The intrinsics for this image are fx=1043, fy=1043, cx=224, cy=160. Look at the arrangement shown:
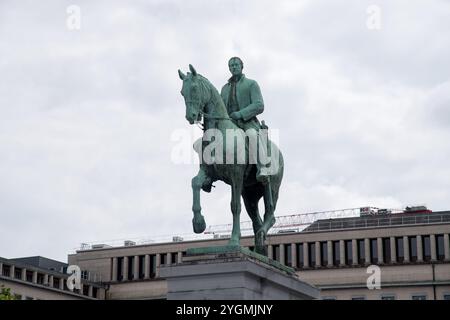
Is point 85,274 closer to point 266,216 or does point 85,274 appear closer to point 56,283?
point 56,283

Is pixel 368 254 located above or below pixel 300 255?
below

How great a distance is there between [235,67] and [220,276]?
259 inches

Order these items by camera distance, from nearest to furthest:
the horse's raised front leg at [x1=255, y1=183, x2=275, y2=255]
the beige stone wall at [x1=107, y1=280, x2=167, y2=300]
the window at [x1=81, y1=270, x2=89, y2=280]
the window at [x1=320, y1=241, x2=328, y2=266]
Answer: the horse's raised front leg at [x1=255, y1=183, x2=275, y2=255] < the window at [x1=320, y1=241, x2=328, y2=266] < the beige stone wall at [x1=107, y1=280, x2=167, y2=300] < the window at [x1=81, y1=270, x2=89, y2=280]

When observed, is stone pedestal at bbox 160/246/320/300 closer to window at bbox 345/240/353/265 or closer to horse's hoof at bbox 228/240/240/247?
horse's hoof at bbox 228/240/240/247

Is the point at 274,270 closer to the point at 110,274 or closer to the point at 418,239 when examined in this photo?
the point at 418,239

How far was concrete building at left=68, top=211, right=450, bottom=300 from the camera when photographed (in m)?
118

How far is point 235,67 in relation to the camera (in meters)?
29.2

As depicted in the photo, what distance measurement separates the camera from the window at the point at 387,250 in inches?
4756

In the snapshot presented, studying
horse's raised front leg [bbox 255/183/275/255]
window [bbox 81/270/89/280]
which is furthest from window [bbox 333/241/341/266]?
horse's raised front leg [bbox 255/183/275/255]

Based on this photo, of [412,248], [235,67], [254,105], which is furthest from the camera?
[412,248]

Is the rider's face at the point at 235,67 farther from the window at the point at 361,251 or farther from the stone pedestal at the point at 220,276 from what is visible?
the window at the point at 361,251

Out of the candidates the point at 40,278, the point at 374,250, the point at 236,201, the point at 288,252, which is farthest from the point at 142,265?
the point at 236,201
